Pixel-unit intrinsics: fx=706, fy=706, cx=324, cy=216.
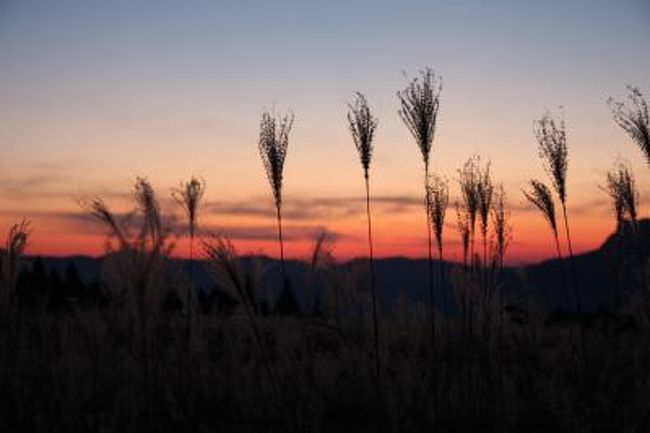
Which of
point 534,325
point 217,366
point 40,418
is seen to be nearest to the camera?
point 40,418

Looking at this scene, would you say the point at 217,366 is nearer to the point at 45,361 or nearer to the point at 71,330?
the point at 45,361

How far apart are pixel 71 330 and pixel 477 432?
236 inches

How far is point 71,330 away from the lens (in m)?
9.34

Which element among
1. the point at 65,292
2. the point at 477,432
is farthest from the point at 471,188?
the point at 65,292

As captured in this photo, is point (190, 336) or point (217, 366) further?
point (217, 366)

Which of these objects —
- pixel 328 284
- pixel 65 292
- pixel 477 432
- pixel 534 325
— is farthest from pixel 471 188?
pixel 65 292

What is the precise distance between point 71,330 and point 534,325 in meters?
6.12

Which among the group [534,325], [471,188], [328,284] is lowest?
[534,325]

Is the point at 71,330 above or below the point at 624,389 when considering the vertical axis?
above

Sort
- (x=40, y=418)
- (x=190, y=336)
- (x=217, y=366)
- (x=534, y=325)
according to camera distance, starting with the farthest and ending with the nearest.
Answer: (x=534, y=325), (x=217, y=366), (x=190, y=336), (x=40, y=418)

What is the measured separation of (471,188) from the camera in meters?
6.28

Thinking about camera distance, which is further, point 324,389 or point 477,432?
point 324,389

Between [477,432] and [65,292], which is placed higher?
[65,292]

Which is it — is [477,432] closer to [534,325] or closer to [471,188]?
[471,188]
